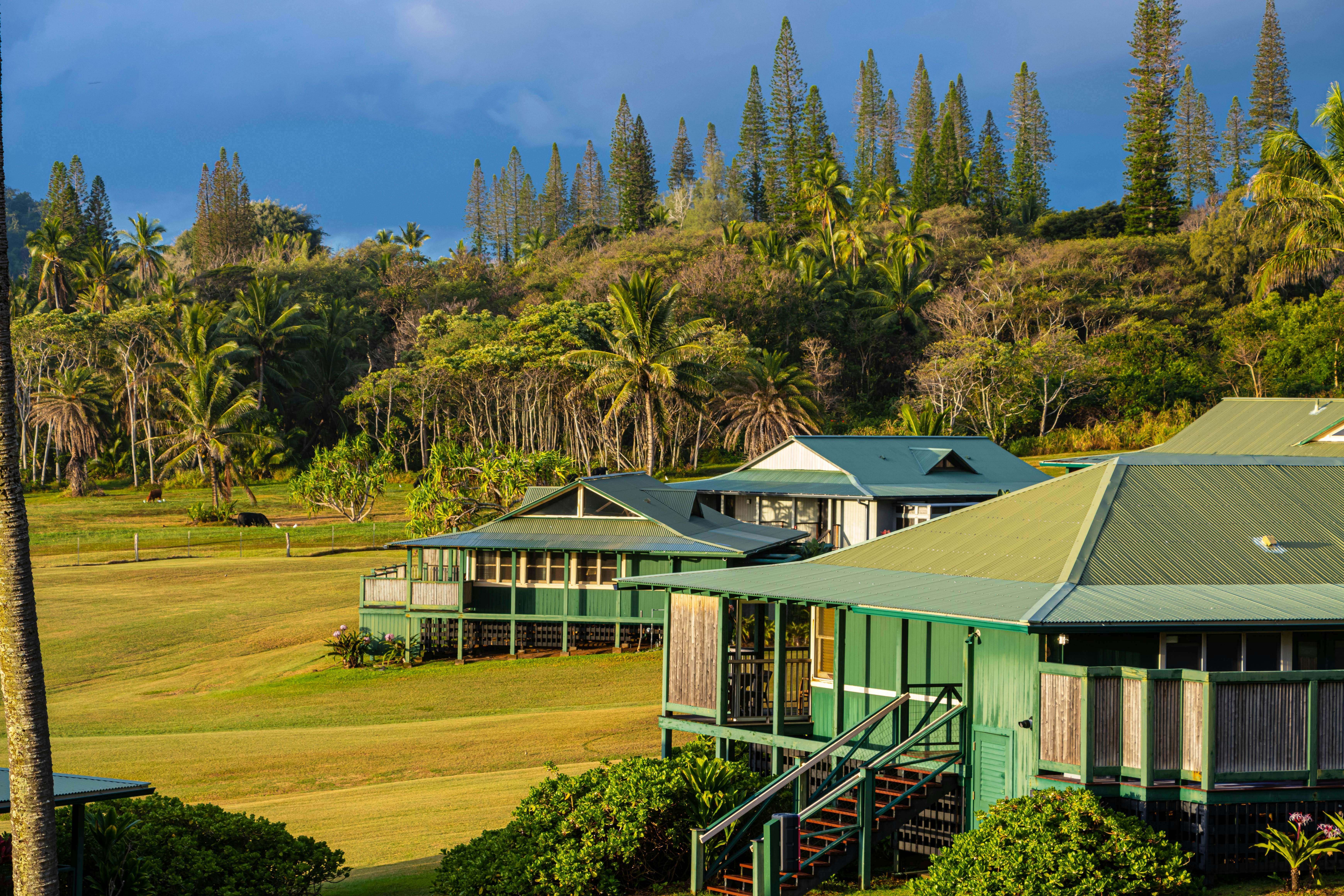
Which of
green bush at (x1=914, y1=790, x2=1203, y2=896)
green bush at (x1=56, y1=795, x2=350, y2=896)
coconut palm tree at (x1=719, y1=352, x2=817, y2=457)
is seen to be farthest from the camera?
coconut palm tree at (x1=719, y1=352, x2=817, y2=457)

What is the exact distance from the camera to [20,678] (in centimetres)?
951

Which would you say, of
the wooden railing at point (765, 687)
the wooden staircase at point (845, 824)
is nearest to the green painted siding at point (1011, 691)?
the wooden staircase at point (845, 824)

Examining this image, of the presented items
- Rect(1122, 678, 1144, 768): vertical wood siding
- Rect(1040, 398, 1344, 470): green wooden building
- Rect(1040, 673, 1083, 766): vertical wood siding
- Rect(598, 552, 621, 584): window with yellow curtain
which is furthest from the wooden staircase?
Rect(598, 552, 621, 584): window with yellow curtain

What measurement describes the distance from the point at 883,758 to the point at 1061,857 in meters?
2.82

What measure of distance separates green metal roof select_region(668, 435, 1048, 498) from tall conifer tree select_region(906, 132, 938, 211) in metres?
70.9

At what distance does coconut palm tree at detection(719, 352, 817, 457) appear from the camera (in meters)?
78.8

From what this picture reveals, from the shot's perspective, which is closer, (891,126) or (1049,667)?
(1049,667)

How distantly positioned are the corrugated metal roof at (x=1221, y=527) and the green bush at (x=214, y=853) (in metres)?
9.60

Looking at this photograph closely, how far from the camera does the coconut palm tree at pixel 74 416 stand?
284 ft

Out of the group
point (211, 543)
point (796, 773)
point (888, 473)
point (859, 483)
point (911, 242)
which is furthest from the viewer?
point (911, 242)

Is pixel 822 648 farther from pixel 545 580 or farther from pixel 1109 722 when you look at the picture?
pixel 545 580

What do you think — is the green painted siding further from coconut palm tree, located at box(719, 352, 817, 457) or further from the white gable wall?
coconut palm tree, located at box(719, 352, 817, 457)

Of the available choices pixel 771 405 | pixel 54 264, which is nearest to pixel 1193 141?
pixel 771 405

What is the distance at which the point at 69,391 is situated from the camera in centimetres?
8831
